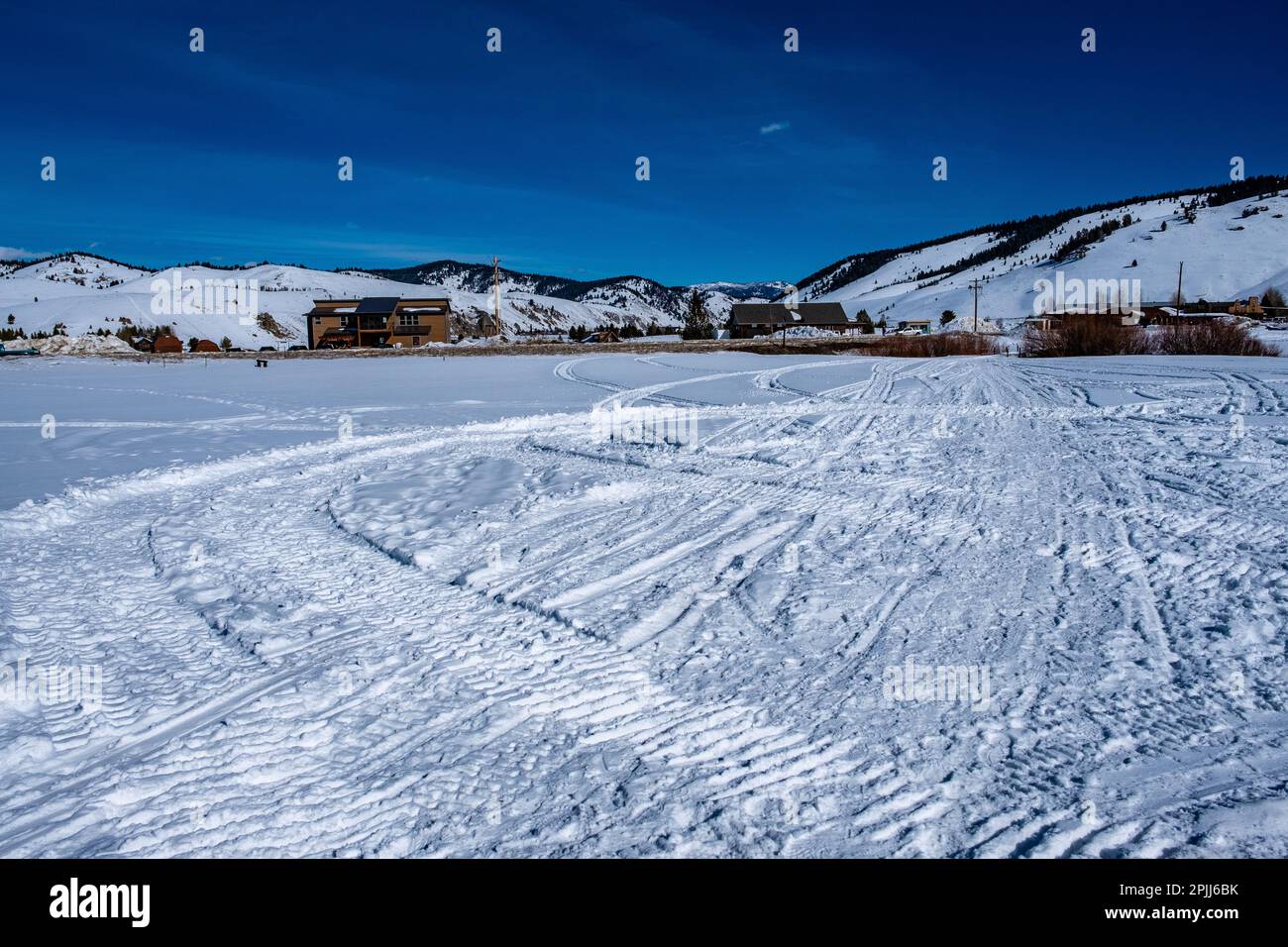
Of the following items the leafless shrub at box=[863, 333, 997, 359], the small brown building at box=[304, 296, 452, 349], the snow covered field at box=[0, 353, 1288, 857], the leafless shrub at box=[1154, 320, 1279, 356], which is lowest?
the snow covered field at box=[0, 353, 1288, 857]

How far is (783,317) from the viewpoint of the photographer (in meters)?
98.6

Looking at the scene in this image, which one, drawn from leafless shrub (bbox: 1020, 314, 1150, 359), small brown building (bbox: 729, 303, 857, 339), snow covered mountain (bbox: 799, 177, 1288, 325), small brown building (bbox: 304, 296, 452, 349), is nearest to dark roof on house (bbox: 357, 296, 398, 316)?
small brown building (bbox: 304, 296, 452, 349)

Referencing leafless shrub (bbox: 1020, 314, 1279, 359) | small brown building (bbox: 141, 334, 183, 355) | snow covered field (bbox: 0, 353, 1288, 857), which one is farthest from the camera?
small brown building (bbox: 141, 334, 183, 355)

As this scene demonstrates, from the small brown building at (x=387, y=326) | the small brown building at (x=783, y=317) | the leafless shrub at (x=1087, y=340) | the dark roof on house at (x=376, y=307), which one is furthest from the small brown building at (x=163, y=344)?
the leafless shrub at (x=1087, y=340)

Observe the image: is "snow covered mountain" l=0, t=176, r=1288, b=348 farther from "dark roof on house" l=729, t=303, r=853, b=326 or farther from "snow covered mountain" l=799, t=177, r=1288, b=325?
"dark roof on house" l=729, t=303, r=853, b=326

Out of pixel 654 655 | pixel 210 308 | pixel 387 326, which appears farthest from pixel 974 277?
pixel 654 655

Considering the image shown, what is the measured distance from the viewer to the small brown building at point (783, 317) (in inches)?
3762

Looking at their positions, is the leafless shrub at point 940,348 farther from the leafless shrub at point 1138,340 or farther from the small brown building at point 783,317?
the small brown building at point 783,317

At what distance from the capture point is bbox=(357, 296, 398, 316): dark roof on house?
75.3m

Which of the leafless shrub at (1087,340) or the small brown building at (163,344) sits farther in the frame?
the small brown building at (163,344)

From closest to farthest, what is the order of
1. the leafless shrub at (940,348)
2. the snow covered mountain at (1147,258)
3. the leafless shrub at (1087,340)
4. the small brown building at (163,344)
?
the leafless shrub at (1087,340) < the leafless shrub at (940,348) < the small brown building at (163,344) < the snow covered mountain at (1147,258)

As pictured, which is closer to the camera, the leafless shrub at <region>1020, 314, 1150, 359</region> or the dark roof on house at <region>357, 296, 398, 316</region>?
the leafless shrub at <region>1020, 314, 1150, 359</region>

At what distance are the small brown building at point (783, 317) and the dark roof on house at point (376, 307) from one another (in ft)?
132
